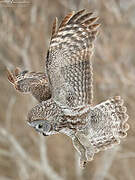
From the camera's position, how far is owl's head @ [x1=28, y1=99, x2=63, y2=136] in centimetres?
355

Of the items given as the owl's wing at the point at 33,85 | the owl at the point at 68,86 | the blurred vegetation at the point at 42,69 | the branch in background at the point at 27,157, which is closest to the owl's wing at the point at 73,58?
the owl at the point at 68,86

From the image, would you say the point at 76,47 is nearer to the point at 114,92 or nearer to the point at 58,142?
the point at 114,92

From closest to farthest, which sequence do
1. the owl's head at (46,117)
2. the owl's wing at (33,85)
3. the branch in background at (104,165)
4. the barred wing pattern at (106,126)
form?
1. the owl's head at (46,117)
2. the owl's wing at (33,85)
3. the barred wing pattern at (106,126)
4. the branch in background at (104,165)

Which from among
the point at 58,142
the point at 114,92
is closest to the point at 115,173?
the point at 58,142

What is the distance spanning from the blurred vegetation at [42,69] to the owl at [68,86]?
2782 mm

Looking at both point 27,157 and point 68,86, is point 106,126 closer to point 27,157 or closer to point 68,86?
point 68,86

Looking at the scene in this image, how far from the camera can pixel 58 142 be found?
31.1 feet

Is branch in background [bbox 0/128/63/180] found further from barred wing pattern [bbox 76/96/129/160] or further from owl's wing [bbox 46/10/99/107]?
owl's wing [bbox 46/10/99/107]

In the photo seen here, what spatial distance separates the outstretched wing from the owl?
0.46ft

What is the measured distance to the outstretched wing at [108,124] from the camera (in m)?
4.04

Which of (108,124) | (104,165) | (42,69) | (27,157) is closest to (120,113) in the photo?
(108,124)

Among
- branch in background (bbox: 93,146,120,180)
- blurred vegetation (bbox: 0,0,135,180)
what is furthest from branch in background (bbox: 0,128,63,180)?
branch in background (bbox: 93,146,120,180)

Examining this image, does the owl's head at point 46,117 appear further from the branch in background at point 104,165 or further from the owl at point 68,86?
the branch in background at point 104,165

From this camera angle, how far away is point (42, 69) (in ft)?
26.2
